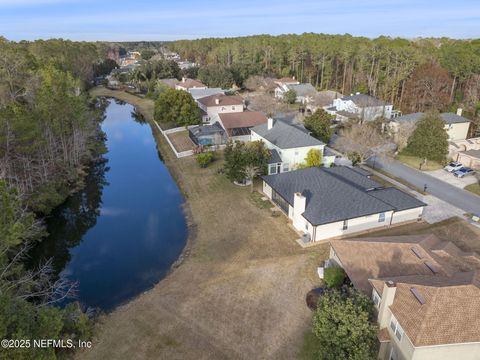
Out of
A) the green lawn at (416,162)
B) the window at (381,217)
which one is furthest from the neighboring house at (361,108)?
the window at (381,217)

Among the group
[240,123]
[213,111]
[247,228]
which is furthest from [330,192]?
[213,111]

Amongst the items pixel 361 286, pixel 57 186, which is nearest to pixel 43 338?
pixel 361 286

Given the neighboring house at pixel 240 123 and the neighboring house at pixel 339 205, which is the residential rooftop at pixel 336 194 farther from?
the neighboring house at pixel 240 123

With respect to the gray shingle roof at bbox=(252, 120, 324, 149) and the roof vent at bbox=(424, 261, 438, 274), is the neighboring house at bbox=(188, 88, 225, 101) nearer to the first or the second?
the gray shingle roof at bbox=(252, 120, 324, 149)

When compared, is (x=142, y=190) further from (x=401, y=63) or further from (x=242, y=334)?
(x=401, y=63)


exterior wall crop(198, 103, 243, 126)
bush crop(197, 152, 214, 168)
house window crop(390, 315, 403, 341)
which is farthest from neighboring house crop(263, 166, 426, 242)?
exterior wall crop(198, 103, 243, 126)

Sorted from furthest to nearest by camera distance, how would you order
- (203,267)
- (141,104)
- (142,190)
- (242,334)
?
(141,104), (142,190), (203,267), (242,334)

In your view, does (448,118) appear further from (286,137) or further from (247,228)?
(247,228)
